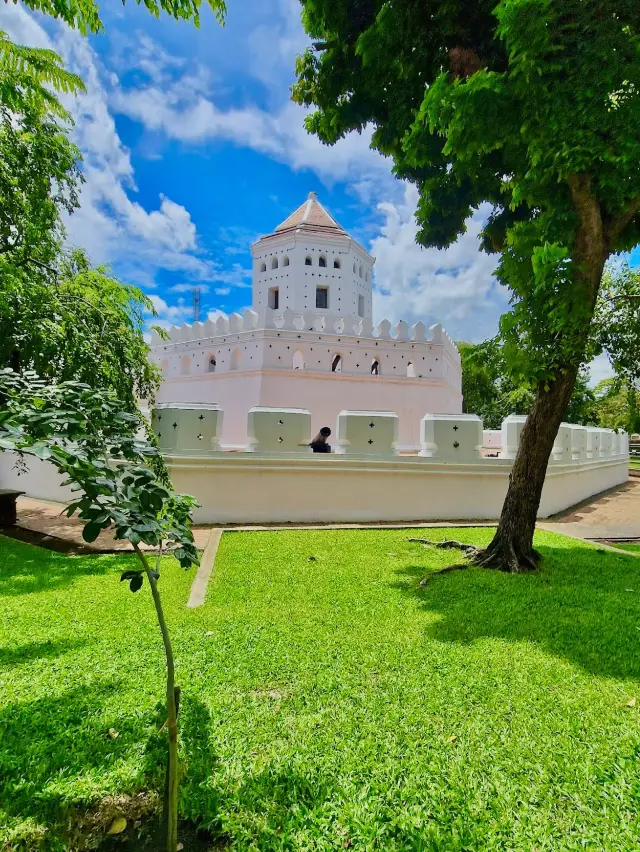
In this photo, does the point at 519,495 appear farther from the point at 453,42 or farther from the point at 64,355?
the point at 64,355

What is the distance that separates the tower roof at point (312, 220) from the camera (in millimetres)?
27438

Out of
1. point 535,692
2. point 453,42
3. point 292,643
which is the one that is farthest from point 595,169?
point 292,643

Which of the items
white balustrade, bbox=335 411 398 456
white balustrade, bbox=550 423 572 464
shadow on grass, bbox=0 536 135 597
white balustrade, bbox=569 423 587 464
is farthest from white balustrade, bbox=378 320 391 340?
shadow on grass, bbox=0 536 135 597

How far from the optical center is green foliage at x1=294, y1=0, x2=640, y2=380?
12.5 feet

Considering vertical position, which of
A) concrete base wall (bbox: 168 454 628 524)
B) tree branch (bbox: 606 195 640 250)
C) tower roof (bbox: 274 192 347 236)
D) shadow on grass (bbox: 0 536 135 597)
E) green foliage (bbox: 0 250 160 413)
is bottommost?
shadow on grass (bbox: 0 536 135 597)

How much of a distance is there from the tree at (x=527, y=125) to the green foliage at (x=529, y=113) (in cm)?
1

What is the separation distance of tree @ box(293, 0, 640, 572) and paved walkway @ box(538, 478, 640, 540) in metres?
3.04

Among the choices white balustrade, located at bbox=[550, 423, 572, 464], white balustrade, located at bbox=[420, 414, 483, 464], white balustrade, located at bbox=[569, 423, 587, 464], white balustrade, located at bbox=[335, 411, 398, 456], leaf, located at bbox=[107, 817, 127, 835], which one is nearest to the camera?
leaf, located at bbox=[107, 817, 127, 835]

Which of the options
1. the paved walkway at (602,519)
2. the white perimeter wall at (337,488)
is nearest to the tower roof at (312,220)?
the paved walkway at (602,519)

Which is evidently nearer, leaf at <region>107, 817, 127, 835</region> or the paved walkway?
leaf at <region>107, 817, 127, 835</region>

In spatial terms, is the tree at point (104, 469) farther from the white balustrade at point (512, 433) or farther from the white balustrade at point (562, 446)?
the white balustrade at point (562, 446)

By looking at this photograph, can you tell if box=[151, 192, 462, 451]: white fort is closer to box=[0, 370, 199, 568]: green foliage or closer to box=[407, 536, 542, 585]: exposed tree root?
box=[407, 536, 542, 585]: exposed tree root

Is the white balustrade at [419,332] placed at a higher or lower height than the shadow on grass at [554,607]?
higher

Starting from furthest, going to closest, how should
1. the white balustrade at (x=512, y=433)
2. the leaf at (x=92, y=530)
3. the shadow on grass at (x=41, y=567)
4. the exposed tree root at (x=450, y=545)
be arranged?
the white balustrade at (x=512, y=433) < the exposed tree root at (x=450, y=545) < the shadow on grass at (x=41, y=567) < the leaf at (x=92, y=530)
